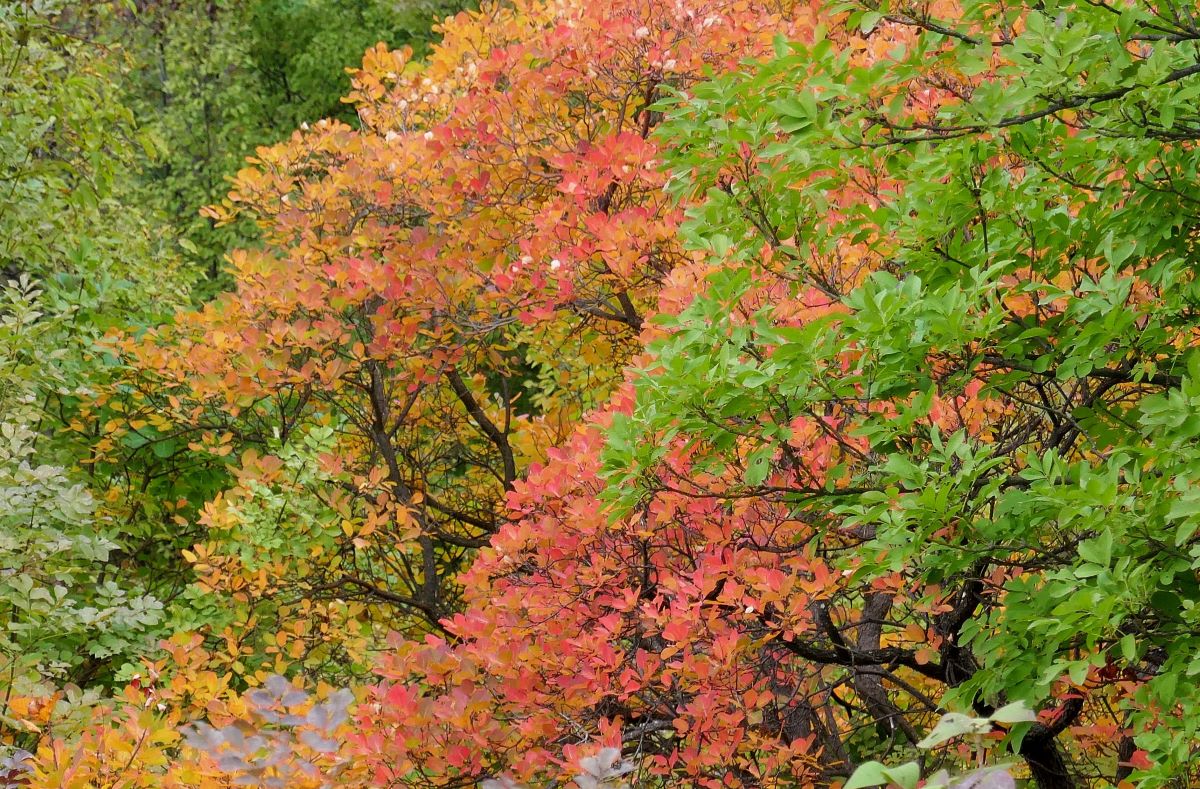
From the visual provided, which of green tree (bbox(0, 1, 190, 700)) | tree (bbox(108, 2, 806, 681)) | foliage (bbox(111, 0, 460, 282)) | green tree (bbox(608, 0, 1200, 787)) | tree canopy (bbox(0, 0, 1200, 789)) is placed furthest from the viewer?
foliage (bbox(111, 0, 460, 282))

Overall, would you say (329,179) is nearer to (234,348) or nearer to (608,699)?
(234,348)

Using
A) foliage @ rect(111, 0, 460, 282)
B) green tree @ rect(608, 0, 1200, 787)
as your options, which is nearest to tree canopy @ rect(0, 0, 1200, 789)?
green tree @ rect(608, 0, 1200, 787)

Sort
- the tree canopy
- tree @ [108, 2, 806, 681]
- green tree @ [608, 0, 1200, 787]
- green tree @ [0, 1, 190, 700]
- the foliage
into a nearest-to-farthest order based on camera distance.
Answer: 1. green tree @ [608, 0, 1200, 787]
2. the tree canopy
3. green tree @ [0, 1, 190, 700]
4. tree @ [108, 2, 806, 681]
5. the foliage

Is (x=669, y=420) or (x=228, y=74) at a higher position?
(x=228, y=74)

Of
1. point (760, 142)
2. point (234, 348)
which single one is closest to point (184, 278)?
point (234, 348)

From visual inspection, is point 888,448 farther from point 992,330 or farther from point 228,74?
point 228,74

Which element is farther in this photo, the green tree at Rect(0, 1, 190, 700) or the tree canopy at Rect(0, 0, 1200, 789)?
the green tree at Rect(0, 1, 190, 700)

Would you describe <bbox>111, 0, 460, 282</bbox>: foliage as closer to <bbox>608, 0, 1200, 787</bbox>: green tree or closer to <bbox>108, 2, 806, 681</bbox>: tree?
<bbox>108, 2, 806, 681</bbox>: tree

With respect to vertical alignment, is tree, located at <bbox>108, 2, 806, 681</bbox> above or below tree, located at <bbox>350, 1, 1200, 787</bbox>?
above

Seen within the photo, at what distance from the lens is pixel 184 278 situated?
8.99 meters

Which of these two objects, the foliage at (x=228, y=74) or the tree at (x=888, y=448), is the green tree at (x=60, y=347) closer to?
the tree at (x=888, y=448)

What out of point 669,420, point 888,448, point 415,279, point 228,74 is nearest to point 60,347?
point 415,279

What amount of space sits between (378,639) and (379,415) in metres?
1.34

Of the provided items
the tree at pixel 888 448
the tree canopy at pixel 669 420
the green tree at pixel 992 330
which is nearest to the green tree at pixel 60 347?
the tree canopy at pixel 669 420
